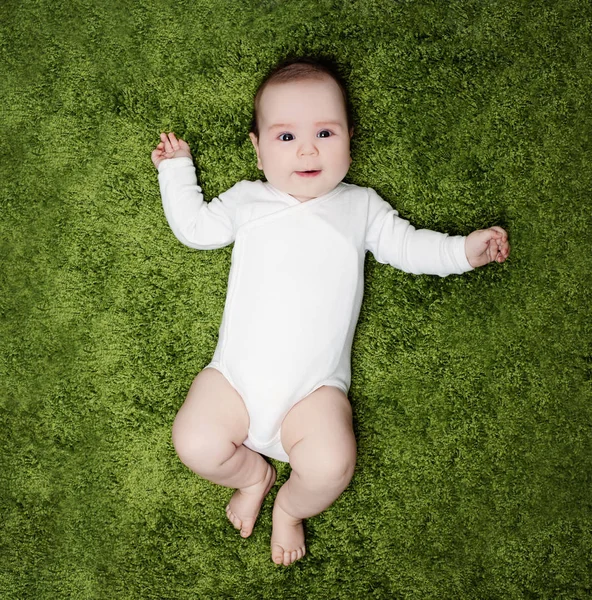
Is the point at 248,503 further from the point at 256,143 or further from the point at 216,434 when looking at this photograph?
the point at 256,143

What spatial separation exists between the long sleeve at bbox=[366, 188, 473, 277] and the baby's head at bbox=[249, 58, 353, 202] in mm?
174

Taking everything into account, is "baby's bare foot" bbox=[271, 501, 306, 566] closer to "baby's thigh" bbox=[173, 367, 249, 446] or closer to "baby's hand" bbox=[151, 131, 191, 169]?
"baby's thigh" bbox=[173, 367, 249, 446]

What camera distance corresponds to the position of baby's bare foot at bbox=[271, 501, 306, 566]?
162cm

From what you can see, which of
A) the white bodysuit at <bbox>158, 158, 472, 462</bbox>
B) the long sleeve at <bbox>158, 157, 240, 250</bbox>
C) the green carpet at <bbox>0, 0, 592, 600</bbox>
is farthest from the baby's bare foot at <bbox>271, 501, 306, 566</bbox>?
the long sleeve at <bbox>158, 157, 240, 250</bbox>

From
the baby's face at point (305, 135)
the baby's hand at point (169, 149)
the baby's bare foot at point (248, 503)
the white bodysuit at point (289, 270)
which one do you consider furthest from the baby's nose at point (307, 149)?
the baby's bare foot at point (248, 503)

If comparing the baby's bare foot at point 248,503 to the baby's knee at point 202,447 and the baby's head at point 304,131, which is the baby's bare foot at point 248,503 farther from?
the baby's head at point 304,131

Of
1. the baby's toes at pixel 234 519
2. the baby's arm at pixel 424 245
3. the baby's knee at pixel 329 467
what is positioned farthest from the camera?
the baby's toes at pixel 234 519

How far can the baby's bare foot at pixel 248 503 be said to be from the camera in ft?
5.33

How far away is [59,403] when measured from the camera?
1.73 m

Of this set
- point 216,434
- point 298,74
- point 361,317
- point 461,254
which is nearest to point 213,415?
point 216,434

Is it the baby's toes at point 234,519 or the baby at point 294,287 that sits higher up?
the baby at point 294,287

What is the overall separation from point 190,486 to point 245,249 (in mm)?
745

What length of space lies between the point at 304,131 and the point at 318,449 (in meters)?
0.82

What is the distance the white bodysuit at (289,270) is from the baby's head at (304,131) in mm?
65
